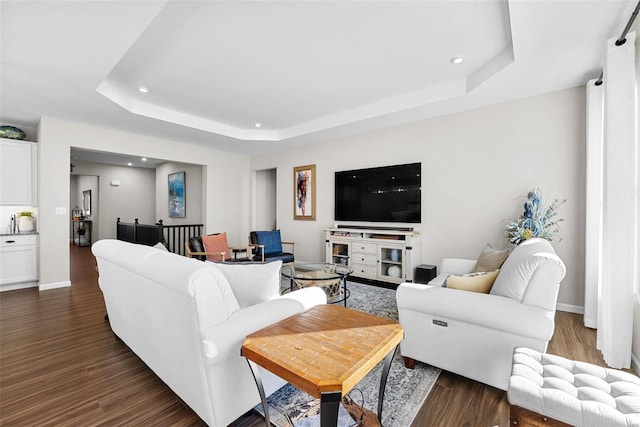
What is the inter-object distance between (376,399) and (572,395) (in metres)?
1.01

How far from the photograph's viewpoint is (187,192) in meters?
7.35

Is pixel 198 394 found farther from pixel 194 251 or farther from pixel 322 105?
pixel 322 105

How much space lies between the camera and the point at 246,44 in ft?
8.52

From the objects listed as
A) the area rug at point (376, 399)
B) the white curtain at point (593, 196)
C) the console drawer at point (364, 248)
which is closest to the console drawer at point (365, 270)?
the console drawer at point (364, 248)

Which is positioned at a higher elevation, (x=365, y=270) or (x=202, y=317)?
(x=202, y=317)

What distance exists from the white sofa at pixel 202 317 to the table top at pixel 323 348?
0.16 meters

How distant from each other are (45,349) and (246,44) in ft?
10.5

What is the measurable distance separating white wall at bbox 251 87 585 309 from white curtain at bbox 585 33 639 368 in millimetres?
1132

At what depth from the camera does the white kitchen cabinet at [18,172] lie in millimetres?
4133

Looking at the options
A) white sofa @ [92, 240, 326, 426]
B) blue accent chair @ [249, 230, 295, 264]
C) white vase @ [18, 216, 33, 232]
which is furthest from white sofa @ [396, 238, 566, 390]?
white vase @ [18, 216, 33, 232]

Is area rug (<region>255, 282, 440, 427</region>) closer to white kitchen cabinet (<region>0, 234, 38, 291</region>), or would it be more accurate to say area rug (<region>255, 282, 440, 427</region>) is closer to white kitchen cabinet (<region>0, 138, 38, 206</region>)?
white kitchen cabinet (<region>0, 234, 38, 291</region>)

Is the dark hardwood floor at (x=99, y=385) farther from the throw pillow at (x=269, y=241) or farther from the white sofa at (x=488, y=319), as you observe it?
the throw pillow at (x=269, y=241)

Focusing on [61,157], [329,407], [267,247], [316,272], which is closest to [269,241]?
[267,247]

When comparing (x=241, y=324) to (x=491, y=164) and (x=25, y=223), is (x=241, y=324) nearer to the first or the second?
(x=491, y=164)
